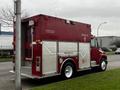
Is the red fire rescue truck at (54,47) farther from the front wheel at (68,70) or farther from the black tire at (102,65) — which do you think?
the black tire at (102,65)

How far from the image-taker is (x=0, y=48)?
41.5 m

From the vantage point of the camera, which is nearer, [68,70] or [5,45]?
[68,70]

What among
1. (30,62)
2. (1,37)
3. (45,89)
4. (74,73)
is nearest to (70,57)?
(74,73)

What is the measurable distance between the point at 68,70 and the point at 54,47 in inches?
67.6

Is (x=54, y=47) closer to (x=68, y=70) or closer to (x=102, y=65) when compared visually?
(x=68, y=70)

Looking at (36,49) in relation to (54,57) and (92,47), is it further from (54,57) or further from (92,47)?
(92,47)

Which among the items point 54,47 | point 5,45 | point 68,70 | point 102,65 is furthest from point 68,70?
point 5,45

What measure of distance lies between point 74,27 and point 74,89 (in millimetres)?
4838

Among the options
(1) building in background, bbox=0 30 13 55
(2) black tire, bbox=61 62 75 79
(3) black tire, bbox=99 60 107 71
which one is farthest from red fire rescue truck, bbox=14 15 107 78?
(1) building in background, bbox=0 30 13 55

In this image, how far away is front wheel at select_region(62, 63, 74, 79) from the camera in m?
12.9

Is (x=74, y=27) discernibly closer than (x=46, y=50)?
No

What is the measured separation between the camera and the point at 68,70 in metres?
13.3

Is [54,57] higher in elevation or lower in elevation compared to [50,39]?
lower

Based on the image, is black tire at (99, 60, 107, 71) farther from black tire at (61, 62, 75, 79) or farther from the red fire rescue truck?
black tire at (61, 62, 75, 79)
